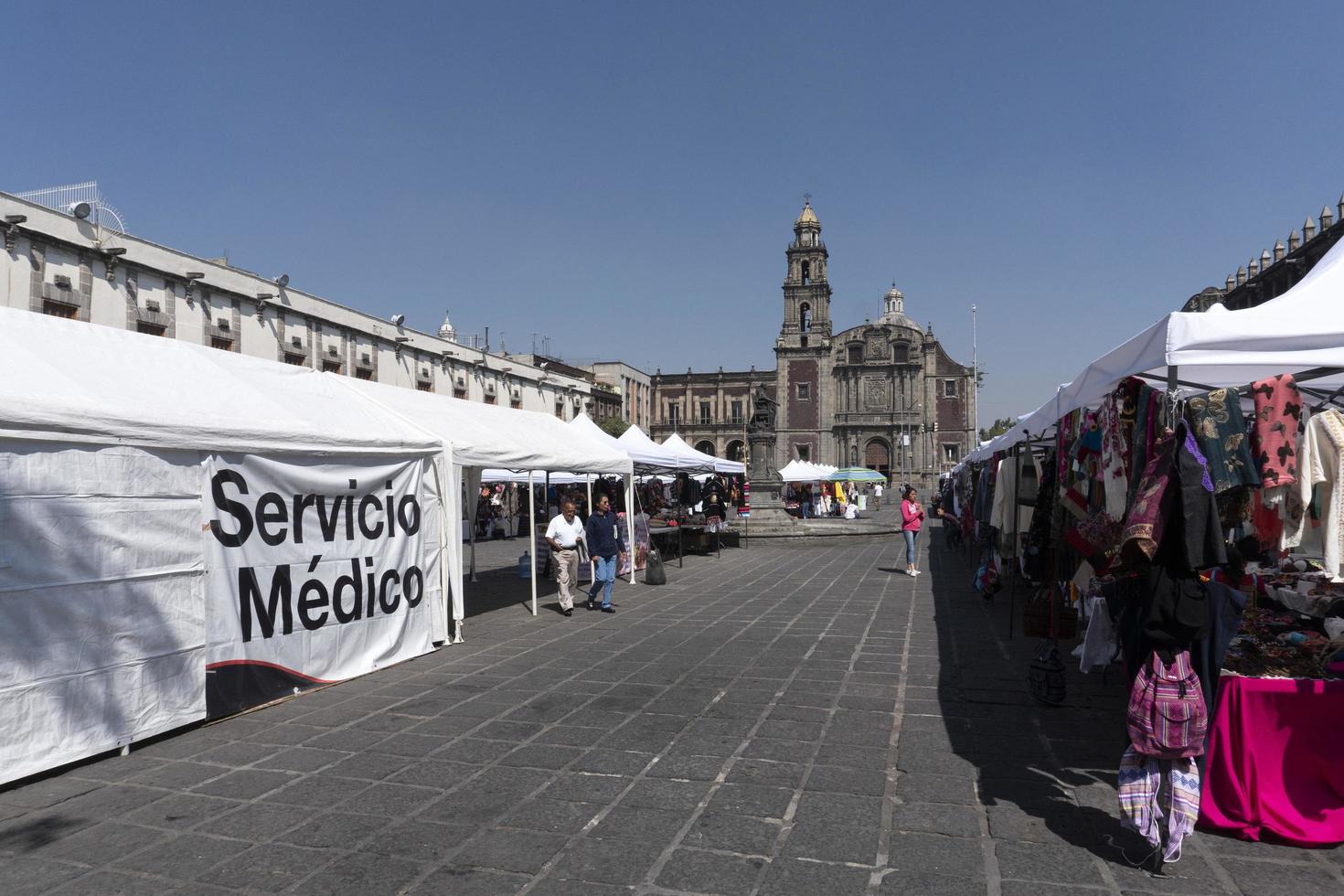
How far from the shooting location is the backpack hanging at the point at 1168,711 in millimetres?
3250

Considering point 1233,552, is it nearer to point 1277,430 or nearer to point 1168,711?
point 1277,430

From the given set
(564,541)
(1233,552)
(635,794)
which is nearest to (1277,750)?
(1233,552)

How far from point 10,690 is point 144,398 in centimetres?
196

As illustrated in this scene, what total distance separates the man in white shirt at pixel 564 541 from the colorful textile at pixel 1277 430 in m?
7.20

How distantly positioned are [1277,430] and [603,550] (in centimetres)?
761

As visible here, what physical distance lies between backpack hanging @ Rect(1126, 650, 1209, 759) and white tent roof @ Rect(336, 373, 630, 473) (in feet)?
21.5

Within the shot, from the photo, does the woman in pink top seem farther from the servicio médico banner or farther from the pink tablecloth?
the pink tablecloth

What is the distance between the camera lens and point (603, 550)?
409 inches

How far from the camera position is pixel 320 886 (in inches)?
128

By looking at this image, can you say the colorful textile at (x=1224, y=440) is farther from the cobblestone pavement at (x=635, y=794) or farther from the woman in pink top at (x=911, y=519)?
the woman in pink top at (x=911, y=519)

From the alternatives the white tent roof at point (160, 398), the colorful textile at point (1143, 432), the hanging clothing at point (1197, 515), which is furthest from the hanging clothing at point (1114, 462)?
the white tent roof at point (160, 398)

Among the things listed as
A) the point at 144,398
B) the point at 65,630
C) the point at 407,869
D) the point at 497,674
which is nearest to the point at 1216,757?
the point at 407,869

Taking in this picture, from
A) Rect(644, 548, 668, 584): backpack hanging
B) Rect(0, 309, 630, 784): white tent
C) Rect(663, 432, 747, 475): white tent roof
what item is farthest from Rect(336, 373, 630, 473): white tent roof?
Rect(663, 432, 747, 475): white tent roof

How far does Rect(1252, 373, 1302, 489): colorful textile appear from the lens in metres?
3.81
